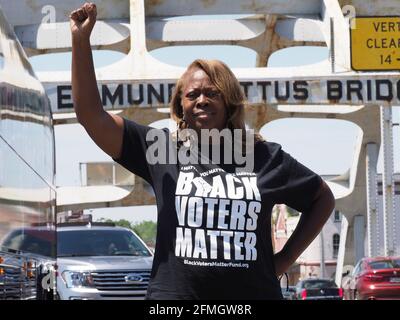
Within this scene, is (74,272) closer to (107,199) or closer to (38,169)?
(38,169)

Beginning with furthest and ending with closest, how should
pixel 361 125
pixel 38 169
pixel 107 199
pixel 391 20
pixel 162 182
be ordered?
pixel 107 199
pixel 361 125
pixel 391 20
pixel 38 169
pixel 162 182

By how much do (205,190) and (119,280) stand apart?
12.2m

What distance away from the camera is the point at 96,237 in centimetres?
1748

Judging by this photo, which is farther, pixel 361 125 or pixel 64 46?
pixel 361 125

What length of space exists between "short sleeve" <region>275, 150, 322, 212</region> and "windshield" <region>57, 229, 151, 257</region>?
1247 cm

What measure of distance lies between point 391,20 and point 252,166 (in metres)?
25.3

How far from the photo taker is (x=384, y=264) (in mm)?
28812

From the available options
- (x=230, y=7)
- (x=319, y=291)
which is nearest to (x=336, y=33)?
(x=230, y=7)

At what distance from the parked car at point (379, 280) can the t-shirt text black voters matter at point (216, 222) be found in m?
23.3

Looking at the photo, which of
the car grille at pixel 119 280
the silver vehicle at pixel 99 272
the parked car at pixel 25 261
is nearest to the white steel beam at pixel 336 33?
the silver vehicle at pixel 99 272

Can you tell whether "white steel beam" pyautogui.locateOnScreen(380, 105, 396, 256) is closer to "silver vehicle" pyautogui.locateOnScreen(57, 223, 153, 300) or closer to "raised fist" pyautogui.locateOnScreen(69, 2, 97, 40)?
"silver vehicle" pyautogui.locateOnScreen(57, 223, 153, 300)

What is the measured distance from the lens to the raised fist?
14.0ft

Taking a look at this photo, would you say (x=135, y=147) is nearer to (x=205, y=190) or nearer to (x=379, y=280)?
(x=205, y=190)

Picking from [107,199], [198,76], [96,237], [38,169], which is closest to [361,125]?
[107,199]
